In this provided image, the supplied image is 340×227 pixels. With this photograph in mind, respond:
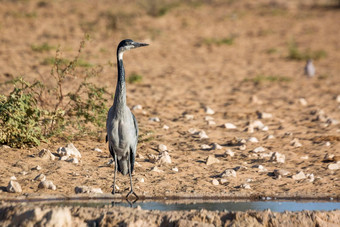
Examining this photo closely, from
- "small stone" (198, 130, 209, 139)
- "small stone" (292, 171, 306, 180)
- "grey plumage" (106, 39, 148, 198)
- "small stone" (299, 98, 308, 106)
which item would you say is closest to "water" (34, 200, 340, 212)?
"grey plumage" (106, 39, 148, 198)

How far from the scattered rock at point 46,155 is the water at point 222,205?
1291 mm

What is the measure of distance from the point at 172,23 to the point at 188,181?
34.1ft

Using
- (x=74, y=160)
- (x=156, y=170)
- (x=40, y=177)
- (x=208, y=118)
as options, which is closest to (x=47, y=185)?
(x=40, y=177)

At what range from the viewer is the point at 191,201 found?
5594 millimetres

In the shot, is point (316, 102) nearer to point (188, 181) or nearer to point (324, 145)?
point (324, 145)

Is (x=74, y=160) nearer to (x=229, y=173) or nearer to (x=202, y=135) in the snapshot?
(x=229, y=173)

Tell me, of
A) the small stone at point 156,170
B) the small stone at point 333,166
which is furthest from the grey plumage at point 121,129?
the small stone at point 333,166

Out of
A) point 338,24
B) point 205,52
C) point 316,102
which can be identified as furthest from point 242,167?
point 338,24

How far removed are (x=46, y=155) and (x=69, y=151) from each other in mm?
257

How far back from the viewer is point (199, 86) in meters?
11.2

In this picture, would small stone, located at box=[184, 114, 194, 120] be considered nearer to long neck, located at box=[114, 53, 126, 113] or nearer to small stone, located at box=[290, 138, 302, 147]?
small stone, located at box=[290, 138, 302, 147]

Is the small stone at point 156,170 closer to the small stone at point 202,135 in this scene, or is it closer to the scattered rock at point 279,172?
the scattered rock at point 279,172

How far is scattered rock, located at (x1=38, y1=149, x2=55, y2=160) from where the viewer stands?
6.54 meters

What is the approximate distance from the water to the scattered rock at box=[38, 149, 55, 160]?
1.29 m
